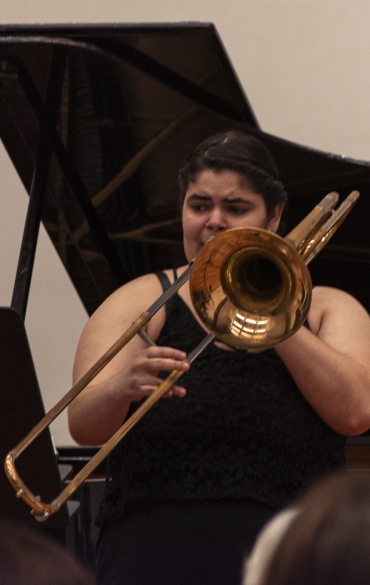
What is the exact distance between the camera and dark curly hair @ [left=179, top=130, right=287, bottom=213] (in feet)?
6.00

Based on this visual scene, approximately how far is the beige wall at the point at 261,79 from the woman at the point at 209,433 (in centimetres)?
239

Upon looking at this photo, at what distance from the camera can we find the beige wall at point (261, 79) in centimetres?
399

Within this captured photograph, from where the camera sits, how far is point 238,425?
1.61 m

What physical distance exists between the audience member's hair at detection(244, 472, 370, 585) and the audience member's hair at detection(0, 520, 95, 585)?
0.11 m

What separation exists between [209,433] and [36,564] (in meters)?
1.08

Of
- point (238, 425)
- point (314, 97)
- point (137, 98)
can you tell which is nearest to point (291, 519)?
point (238, 425)

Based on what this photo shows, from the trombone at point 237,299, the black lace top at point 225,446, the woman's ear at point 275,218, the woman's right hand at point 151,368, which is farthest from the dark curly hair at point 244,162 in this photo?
the woman's right hand at point 151,368

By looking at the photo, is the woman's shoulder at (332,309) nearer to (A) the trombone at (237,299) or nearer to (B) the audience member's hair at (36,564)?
(A) the trombone at (237,299)

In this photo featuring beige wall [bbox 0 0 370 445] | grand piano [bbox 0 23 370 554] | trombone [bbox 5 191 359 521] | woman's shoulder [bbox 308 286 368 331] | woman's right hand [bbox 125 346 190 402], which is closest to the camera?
woman's right hand [bbox 125 346 190 402]

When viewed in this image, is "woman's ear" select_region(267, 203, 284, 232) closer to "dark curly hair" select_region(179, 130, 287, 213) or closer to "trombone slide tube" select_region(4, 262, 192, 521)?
"dark curly hair" select_region(179, 130, 287, 213)

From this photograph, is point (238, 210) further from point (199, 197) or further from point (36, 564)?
point (36, 564)

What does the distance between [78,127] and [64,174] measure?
0.15 m

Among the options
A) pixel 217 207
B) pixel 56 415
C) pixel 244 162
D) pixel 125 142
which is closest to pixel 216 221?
pixel 217 207

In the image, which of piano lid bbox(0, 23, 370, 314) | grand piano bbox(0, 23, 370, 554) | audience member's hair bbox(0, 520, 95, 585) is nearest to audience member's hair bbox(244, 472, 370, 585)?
audience member's hair bbox(0, 520, 95, 585)
